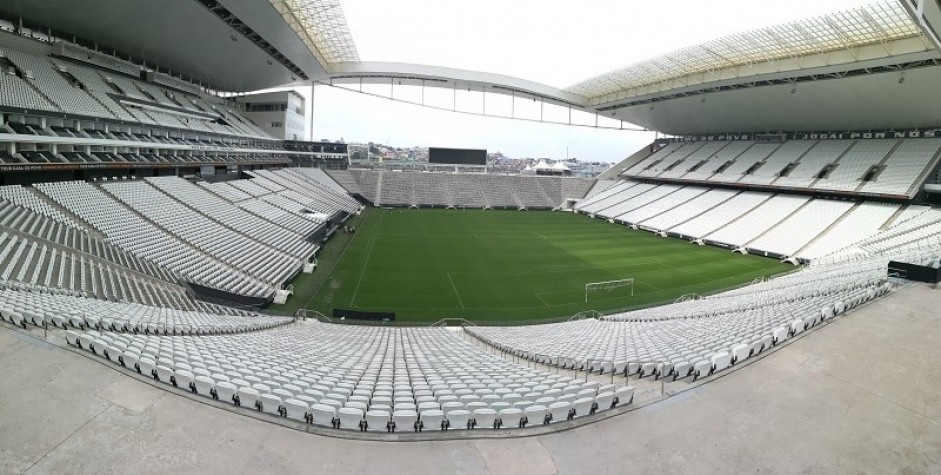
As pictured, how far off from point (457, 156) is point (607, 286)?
4548cm

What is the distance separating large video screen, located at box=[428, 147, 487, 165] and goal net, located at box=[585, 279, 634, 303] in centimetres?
4407

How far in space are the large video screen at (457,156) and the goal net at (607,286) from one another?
44065 mm

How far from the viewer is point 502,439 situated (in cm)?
510

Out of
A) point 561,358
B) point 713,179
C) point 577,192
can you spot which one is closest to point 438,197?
point 577,192

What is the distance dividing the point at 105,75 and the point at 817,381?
42.2 meters

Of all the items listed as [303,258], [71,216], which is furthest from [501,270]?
[71,216]

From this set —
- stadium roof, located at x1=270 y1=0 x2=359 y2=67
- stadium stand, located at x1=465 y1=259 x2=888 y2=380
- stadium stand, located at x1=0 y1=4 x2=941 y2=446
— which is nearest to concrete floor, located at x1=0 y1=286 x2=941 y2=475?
stadium stand, located at x1=0 y1=4 x2=941 y2=446

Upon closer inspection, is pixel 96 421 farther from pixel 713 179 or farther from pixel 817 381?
pixel 713 179

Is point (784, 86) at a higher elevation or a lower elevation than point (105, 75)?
higher

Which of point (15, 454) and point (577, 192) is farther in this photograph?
point (577, 192)

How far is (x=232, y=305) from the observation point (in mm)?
17828

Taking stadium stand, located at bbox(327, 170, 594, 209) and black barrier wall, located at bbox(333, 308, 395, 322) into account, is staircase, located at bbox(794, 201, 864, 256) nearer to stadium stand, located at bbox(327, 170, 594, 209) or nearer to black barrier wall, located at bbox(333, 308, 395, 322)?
black barrier wall, located at bbox(333, 308, 395, 322)

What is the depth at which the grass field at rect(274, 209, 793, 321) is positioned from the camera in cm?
2066

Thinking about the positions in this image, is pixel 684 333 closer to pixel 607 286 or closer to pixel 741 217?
pixel 607 286
